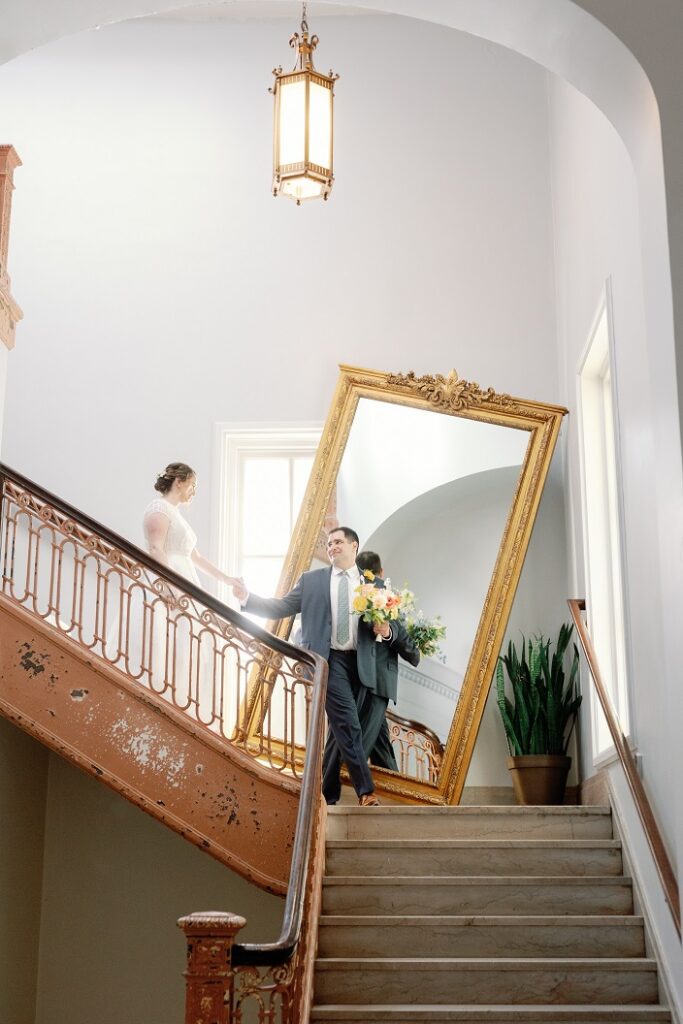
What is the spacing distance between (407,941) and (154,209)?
236 inches

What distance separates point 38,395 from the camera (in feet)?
29.9

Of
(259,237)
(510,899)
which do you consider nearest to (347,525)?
(259,237)

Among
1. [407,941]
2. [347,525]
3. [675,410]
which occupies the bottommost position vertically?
[407,941]

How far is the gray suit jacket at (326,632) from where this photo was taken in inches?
292

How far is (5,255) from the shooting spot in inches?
243

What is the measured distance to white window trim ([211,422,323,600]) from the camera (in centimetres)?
891

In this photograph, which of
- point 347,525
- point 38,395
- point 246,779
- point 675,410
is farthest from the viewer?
point 38,395

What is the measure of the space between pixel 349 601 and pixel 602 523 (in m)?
1.64

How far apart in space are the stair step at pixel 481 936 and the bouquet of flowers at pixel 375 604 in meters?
2.10

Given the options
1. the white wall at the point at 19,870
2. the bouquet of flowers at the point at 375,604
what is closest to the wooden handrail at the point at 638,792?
the bouquet of flowers at the point at 375,604

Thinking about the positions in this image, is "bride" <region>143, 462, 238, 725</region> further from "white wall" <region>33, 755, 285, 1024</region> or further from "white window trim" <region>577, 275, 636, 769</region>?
"white window trim" <region>577, 275, 636, 769</region>

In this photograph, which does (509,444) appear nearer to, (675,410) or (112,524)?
(112,524)

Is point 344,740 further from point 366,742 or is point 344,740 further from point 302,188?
point 302,188

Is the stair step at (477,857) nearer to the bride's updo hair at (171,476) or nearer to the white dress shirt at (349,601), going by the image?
the white dress shirt at (349,601)
